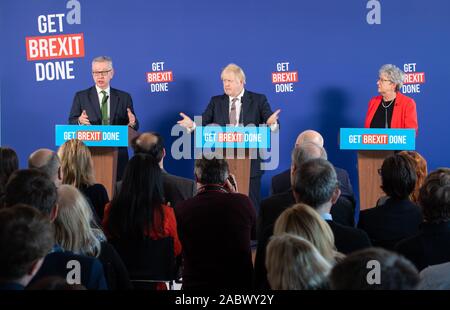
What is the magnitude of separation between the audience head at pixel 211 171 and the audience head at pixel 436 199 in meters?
1.03

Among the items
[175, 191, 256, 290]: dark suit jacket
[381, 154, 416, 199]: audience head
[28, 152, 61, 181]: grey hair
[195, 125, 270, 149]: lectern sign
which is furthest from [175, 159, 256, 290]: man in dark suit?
[195, 125, 270, 149]: lectern sign

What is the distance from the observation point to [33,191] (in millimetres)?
2715

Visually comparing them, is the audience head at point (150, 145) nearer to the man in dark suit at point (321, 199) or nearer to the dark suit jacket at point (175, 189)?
the dark suit jacket at point (175, 189)

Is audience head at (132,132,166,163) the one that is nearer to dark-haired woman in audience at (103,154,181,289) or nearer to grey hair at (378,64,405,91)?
dark-haired woman in audience at (103,154,181,289)

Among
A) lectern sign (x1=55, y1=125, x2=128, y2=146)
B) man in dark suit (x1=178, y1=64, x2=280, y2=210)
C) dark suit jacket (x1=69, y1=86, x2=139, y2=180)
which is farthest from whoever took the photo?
dark suit jacket (x1=69, y1=86, x2=139, y2=180)

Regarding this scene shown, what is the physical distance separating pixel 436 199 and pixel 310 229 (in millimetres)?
806

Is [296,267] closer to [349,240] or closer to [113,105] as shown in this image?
[349,240]

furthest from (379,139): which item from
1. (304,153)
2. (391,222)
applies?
(391,222)

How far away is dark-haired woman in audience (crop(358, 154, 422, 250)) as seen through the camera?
3.33 m

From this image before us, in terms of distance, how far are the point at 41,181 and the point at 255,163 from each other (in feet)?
12.3

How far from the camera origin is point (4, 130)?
8562mm

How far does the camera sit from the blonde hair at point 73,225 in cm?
265

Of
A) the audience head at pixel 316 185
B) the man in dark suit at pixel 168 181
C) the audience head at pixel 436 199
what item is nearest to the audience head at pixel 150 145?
the man in dark suit at pixel 168 181

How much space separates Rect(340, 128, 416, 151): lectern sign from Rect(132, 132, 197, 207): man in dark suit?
181 centimetres
